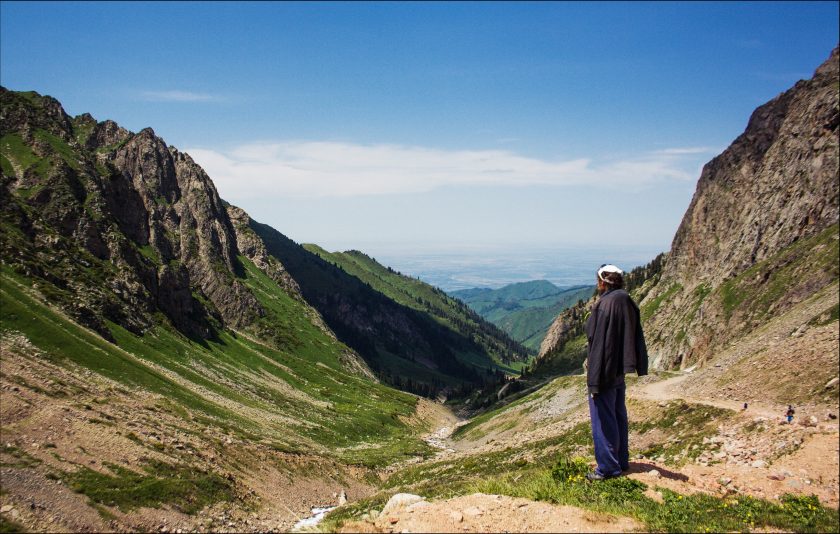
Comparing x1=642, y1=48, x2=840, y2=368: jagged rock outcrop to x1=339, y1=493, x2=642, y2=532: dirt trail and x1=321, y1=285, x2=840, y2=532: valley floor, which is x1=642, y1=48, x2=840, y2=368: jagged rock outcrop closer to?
x1=321, y1=285, x2=840, y2=532: valley floor

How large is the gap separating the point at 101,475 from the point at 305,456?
36.7m

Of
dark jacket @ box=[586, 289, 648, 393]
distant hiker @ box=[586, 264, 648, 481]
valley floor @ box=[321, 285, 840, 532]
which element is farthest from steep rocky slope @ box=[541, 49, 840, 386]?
dark jacket @ box=[586, 289, 648, 393]

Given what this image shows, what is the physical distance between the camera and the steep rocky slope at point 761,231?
73.9 m

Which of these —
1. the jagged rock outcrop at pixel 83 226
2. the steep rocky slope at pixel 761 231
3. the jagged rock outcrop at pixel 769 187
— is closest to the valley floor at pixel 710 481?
the steep rocky slope at pixel 761 231

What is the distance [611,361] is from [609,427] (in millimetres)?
2255

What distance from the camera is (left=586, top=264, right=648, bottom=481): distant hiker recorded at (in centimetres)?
1552

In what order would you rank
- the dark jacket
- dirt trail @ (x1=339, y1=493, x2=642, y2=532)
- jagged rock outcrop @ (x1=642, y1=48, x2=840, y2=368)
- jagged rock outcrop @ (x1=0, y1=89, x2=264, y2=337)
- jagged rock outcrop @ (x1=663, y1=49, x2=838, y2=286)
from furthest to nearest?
jagged rock outcrop @ (x1=0, y1=89, x2=264, y2=337)
jagged rock outcrop @ (x1=663, y1=49, x2=838, y2=286)
jagged rock outcrop @ (x1=642, y1=48, x2=840, y2=368)
the dark jacket
dirt trail @ (x1=339, y1=493, x2=642, y2=532)

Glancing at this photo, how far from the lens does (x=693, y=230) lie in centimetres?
14825

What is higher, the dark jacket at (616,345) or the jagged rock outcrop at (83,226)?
the jagged rock outcrop at (83,226)

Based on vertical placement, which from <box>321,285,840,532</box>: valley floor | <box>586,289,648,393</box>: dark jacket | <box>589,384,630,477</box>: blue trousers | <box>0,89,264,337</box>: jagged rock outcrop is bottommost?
<box>321,285,840,532</box>: valley floor

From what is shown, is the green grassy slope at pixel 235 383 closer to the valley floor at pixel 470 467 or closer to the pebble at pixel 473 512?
the valley floor at pixel 470 467

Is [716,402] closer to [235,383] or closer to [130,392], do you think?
[130,392]

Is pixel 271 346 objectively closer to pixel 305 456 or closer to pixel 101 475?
pixel 305 456

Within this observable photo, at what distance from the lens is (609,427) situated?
15.9m
